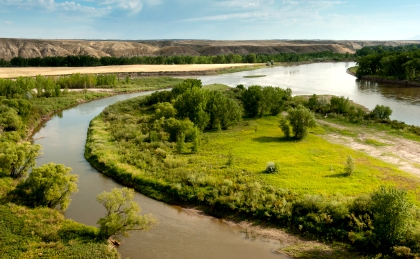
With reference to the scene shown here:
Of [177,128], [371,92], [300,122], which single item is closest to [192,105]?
[177,128]

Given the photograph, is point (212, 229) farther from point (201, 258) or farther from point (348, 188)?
point (348, 188)

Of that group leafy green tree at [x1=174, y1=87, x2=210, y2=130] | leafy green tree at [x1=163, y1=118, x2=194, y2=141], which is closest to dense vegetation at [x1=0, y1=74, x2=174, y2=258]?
leafy green tree at [x1=163, y1=118, x2=194, y2=141]

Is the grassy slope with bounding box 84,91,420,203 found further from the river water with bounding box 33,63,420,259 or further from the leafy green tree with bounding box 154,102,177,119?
the leafy green tree with bounding box 154,102,177,119

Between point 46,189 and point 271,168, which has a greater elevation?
point 271,168

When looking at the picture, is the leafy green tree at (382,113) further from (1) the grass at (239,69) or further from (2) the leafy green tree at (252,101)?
(1) the grass at (239,69)

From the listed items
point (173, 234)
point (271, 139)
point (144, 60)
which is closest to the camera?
point (173, 234)

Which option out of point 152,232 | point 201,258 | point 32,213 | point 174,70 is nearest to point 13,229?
point 32,213

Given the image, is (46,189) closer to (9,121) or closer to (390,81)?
(9,121)

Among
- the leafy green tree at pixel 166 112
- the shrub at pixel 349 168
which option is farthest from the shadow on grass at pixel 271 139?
the leafy green tree at pixel 166 112
